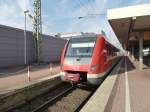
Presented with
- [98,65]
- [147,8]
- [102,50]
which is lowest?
[98,65]

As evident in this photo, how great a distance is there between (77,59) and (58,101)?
2306mm

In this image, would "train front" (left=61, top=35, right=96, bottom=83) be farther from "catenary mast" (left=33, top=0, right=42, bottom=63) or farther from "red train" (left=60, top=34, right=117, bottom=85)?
"catenary mast" (left=33, top=0, right=42, bottom=63)

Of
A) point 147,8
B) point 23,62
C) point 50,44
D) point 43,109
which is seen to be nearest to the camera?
point 43,109

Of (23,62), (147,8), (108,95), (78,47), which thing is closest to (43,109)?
(108,95)

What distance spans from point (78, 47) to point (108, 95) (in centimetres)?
399

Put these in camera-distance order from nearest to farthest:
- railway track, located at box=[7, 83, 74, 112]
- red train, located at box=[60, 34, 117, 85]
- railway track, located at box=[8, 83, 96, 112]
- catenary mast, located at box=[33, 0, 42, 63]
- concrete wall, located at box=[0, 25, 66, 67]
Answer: railway track, located at box=[7, 83, 74, 112], railway track, located at box=[8, 83, 96, 112], red train, located at box=[60, 34, 117, 85], concrete wall, located at box=[0, 25, 66, 67], catenary mast, located at box=[33, 0, 42, 63]

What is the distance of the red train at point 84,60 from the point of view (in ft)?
32.0

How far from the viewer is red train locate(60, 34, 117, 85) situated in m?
9.76

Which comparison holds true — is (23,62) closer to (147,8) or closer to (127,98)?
(147,8)

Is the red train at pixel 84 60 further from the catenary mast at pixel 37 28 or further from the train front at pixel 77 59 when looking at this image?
the catenary mast at pixel 37 28

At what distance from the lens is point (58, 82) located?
12500mm

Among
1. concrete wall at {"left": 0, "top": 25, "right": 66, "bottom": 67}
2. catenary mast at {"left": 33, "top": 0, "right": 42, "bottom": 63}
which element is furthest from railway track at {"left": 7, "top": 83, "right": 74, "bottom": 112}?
catenary mast at {"left": 33, "top": 0, "right": 42, "bottom": 63}

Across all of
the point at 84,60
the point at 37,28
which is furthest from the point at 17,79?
the point at 37,28

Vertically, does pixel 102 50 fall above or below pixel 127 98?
above
